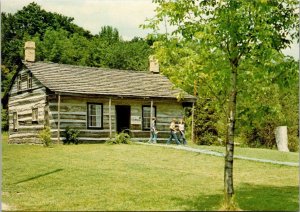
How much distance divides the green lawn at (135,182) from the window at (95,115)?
6.92 meters

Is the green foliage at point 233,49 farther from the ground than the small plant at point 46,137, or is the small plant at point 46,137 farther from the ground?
the green foliage at point 233,49

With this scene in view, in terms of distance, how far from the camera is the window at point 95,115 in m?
26.5

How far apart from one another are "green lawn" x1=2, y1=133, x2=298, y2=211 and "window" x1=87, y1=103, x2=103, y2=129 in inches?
272

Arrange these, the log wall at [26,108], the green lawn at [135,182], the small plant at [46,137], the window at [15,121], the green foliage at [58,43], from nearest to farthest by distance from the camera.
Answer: the green lawn at [135,182] → the green foliage at [58,43] → the small plant at [46,137] → the log wall at [26,108] → the window at [15,121]

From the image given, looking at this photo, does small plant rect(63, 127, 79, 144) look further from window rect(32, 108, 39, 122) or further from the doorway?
the doorway

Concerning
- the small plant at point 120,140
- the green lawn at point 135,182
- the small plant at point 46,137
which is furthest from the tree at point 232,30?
the small plant at point 120,140

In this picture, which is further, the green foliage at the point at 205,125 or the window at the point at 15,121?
the green foliage at the point at 205,125

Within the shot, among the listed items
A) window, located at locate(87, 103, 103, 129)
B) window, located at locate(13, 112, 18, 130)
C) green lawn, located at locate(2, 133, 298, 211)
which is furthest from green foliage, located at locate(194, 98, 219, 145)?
window, located at locate(13, 112, 18, 130)

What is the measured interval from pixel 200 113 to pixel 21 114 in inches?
459

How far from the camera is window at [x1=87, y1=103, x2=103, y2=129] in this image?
1045 inches

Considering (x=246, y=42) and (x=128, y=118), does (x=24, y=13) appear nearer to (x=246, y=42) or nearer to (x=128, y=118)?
(x=246, y=42)

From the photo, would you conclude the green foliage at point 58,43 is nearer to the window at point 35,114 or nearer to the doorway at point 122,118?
the window at point 35,114

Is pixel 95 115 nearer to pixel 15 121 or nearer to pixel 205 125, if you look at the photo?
pixel 15 121

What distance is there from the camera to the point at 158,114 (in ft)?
95.3
